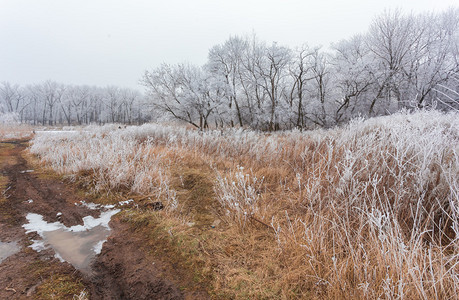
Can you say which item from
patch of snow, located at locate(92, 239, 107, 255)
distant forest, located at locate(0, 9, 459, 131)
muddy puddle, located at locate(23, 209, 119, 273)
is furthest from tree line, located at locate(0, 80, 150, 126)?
patch of snow, located at locate(92, 239, 107, 255)

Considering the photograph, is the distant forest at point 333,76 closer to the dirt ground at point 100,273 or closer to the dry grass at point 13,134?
the dry grass at point 13,134

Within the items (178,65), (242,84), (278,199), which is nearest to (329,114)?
(242,84)

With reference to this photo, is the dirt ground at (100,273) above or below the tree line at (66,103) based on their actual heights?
below

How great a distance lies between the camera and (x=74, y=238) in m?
2.48

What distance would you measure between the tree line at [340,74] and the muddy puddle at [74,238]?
1759 centimetres

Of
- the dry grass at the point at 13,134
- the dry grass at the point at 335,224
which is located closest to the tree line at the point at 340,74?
the dry grass at the point at 13,134

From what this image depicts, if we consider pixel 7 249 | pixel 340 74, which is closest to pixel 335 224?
pixel 7 249

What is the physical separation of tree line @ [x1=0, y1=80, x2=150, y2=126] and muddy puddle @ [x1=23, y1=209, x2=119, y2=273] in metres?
61.1

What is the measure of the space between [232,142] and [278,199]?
189 inches

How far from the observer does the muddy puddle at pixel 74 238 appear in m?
2.12

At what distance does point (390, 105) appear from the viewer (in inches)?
761

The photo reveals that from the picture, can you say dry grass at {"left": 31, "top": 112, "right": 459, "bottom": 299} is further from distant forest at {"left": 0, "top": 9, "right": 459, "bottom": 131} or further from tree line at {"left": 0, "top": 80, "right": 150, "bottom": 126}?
tree line at {"left": 0, "top": 80, "right": 150, "bottom": 126}

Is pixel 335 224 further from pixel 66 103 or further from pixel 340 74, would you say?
pixel 66 103

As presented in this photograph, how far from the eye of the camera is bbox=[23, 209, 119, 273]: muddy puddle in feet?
6.97
